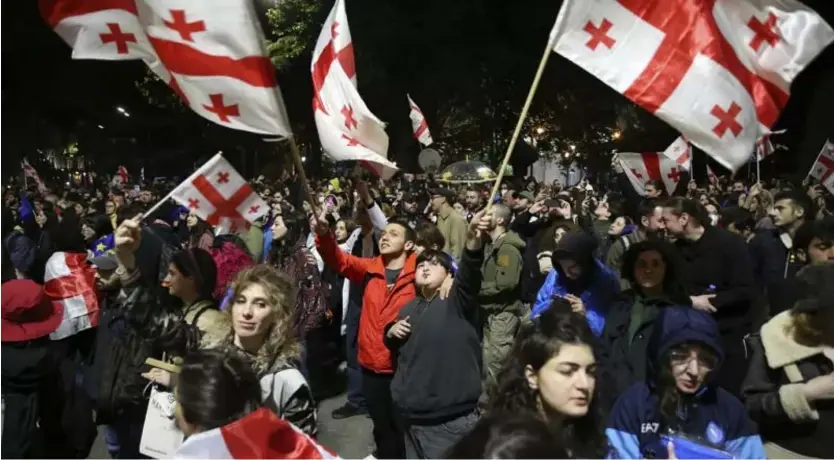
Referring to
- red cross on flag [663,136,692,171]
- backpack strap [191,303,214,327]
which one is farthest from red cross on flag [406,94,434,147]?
backpack strap [191,303,214,327]

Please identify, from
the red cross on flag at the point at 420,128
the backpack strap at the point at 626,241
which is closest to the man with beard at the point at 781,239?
the backpack strap at the point at 626,241

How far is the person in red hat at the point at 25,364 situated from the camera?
496cm

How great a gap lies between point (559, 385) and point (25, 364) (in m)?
3.51

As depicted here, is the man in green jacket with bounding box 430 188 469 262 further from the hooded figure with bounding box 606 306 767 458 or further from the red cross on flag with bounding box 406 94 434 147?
the hooded figure with bounding box 606 306 767 458

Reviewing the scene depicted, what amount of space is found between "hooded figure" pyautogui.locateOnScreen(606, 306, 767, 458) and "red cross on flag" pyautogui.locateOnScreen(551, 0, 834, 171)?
130 cm

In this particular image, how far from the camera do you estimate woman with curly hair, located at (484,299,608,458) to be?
10.3 feet

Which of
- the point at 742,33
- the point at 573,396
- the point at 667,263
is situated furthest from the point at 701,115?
the point at 573,396

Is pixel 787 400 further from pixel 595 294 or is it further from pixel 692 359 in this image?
pixel 595 294

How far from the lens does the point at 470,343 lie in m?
4.49

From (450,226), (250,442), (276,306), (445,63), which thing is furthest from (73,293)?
(445,63)

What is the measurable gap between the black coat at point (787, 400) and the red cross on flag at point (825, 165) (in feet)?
32.3

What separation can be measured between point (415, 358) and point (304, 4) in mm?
22648

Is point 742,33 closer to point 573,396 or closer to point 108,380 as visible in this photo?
point 573,396

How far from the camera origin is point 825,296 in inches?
148
